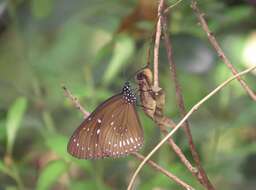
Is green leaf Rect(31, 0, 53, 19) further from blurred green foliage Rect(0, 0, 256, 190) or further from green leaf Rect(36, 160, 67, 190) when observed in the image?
green leaf Rect(36, 160, 67, 190)

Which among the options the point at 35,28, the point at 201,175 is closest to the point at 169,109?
the point at 35,28

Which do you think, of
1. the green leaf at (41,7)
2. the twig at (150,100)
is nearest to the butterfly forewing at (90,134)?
the twig at (150,100)

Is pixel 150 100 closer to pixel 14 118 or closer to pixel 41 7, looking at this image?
pixel 14 118

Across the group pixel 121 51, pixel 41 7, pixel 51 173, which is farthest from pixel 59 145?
pixel 41 7

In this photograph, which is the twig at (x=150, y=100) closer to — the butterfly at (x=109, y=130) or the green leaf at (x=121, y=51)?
the butterfly at (x=109, y=130)

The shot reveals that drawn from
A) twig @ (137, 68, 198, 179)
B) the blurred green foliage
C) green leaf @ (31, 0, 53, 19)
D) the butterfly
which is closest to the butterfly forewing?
the butterfly
